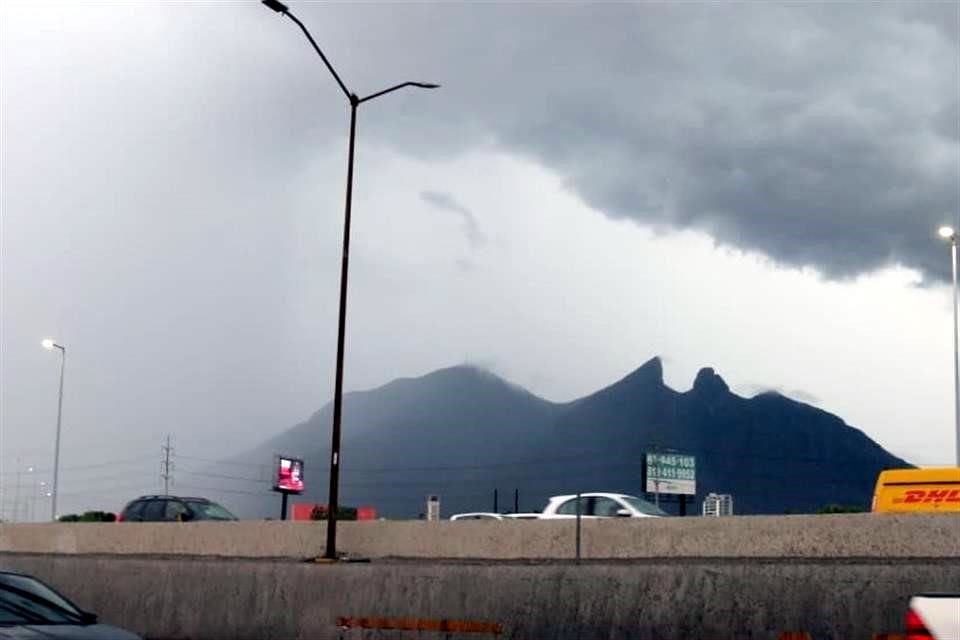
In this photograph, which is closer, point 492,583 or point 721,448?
point 492,583

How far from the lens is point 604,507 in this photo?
2912 cm

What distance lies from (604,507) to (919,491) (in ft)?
26.3

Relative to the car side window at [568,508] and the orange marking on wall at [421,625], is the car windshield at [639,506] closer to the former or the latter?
the car side window at [568,508]

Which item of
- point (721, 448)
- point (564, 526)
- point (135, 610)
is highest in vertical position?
point (721, 448)

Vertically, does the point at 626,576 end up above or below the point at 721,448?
below

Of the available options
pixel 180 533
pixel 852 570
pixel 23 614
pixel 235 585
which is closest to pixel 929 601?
pixel 852 570

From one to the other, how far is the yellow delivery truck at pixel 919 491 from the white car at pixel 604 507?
6097 millimetres

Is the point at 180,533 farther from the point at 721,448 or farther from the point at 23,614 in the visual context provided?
the point at 721,448

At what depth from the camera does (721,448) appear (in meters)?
178

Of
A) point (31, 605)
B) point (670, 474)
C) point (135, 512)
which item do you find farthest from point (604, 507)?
point (670, 474)

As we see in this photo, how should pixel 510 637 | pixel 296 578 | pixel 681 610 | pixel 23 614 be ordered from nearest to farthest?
pixel 23 614, pixel 681 610, pixel 510 637, pixel 296 578

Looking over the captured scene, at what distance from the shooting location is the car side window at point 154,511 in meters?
33.3

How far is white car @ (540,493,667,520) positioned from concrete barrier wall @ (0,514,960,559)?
5.93 metres

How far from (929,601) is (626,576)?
8.38 m
